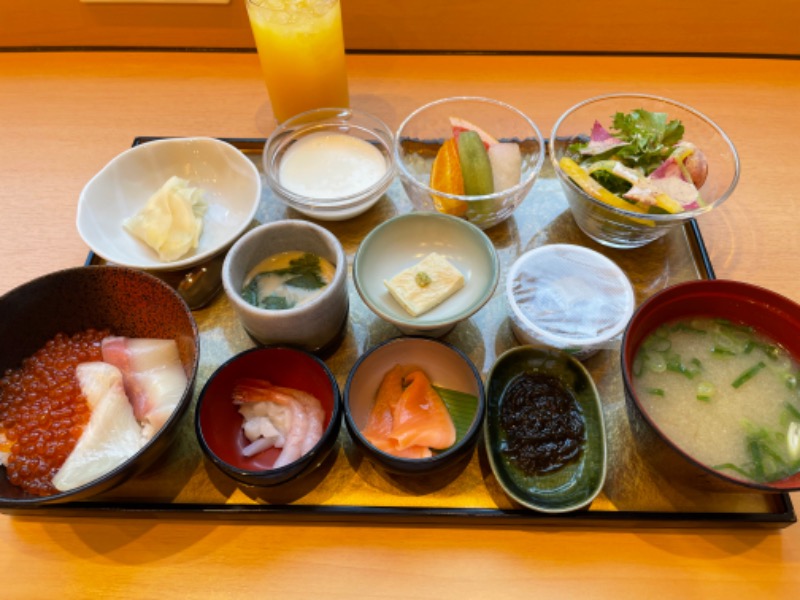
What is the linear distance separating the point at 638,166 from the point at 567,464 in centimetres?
81

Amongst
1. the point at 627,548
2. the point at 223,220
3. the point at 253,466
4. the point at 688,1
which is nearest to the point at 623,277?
the point at 627,548

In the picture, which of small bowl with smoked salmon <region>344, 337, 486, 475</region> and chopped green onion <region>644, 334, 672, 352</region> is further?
chopped green onion <region>644, 334, 672, 352</region>

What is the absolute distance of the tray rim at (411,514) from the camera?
42.0 inches

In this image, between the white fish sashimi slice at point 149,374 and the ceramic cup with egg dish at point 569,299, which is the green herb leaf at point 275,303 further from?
the ceramic cup with egg dish at point 569,299

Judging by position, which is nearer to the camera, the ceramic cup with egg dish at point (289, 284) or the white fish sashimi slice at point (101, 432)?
the white fish sashimi slice at point (101, 432)

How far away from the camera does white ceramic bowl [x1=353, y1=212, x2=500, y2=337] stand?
1243 millimetres

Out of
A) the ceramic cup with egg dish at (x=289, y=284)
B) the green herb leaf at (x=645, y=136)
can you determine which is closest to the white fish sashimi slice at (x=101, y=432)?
the ceramic cup with egg dish at (x=289, y=284)

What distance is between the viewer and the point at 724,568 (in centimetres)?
105

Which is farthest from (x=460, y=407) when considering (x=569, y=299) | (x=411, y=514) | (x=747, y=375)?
(x=747, y=375)

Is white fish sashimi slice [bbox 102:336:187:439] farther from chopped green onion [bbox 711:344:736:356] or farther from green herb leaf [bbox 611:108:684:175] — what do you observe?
green herb leaf [bbox 611:108:684:175]

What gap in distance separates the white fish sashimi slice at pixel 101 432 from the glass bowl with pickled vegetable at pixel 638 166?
1.11 meters

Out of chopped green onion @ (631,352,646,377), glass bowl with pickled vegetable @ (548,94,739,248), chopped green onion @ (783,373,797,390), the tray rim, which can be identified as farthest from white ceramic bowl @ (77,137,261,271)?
chopped green onion @ (783,373,797,390)

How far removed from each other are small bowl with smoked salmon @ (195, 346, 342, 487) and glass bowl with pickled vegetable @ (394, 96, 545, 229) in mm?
565

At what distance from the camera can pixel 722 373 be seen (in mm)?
1167
